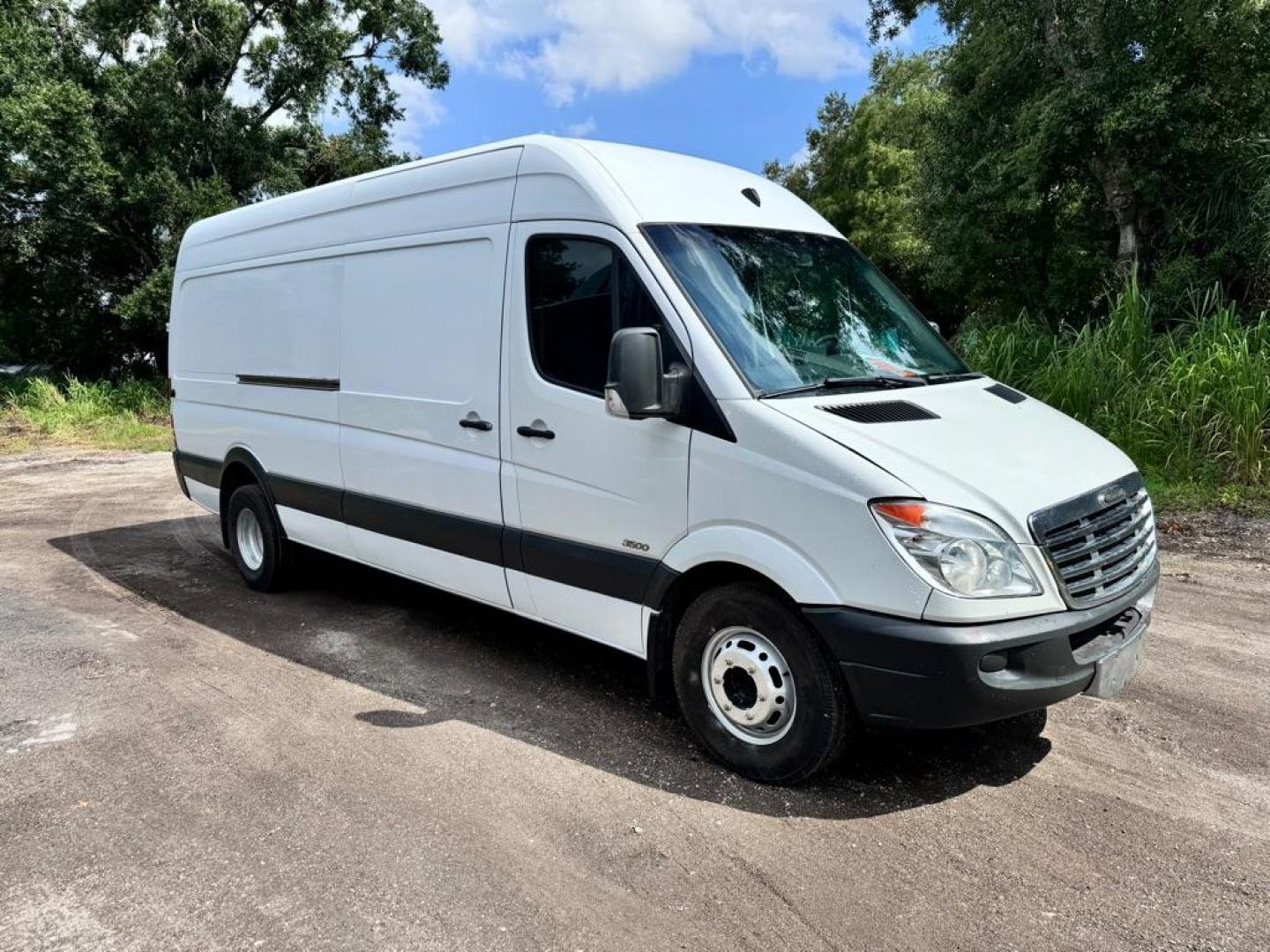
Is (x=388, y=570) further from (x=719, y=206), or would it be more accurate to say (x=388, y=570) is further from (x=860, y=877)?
(x=860, y=877)

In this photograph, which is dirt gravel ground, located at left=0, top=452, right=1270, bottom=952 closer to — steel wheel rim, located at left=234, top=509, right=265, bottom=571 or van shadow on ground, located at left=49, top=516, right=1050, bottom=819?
van shadow on ground, located at left=49, top=516, right=1050, bottom=819

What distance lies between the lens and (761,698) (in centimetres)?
361

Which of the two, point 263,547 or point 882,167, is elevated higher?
point 882,167

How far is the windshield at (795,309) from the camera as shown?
3.78m

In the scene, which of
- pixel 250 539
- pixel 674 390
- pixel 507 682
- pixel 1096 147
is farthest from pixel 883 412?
pixel 1096 147

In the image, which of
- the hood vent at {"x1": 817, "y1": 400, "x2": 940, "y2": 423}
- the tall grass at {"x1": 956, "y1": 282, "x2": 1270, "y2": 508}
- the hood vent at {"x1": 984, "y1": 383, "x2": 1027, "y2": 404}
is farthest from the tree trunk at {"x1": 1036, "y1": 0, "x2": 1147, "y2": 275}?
the hood vent at {"x1": 817, "y1": 400, "x2": 940, "y2": 423}

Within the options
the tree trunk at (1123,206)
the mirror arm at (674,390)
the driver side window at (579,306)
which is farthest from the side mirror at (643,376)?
the tree trunk at (1123,206)

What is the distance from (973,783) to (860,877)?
85 cm

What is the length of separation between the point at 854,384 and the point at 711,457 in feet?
2.46

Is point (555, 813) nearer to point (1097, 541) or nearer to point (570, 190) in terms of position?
point (1097, 541)

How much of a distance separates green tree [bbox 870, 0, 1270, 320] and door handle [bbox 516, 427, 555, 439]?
10.0 meters

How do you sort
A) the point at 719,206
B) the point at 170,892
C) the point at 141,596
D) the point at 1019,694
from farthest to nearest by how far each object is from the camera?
the point at 141,596 < the point at 719,206 < the point at 1019,694 < the point at 170,892

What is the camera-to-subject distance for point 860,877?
306 cm

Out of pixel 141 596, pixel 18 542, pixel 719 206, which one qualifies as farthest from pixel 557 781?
pixel 18 542
